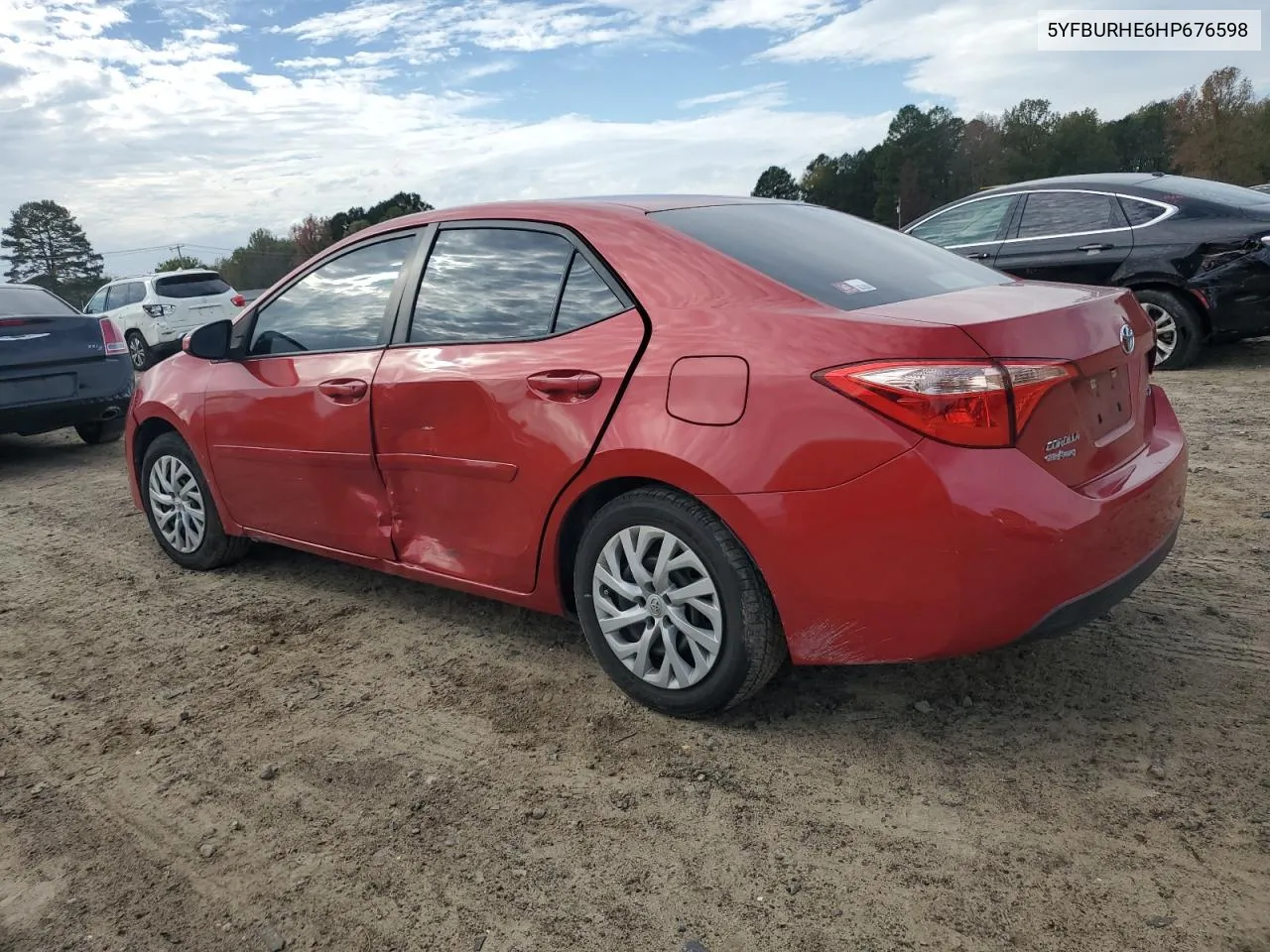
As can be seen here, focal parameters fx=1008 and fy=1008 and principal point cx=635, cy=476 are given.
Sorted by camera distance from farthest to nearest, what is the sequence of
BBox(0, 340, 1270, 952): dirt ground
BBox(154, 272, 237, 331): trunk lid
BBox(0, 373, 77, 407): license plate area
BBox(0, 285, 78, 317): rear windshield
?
BBox(154, 272, 237, 331): trunk lid, BBox(0, 285, 78, 317): rear windshield, BBox(0, 373, 77, 407): license plate area, BBox(0, 340, 1270, 952): dirt ground

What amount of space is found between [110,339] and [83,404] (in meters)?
0.63

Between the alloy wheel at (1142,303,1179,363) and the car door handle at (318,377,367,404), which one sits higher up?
the car door handle at (318,377,367,404)

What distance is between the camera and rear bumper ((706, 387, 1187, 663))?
2.39 meters

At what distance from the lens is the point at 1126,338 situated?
9.39 feet

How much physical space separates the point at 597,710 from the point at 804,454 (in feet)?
3.70

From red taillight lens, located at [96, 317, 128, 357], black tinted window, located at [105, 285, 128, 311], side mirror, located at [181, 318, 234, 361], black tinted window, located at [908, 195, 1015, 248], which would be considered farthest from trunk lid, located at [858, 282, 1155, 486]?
black tinted window, located at [105, 285, 128, 311]

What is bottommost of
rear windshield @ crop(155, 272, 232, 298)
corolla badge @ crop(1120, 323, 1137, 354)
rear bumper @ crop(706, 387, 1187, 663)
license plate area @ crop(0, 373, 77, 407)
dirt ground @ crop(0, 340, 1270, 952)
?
dirt ground @ crop(0, 340, 1270, 952)

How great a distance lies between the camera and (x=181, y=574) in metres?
4.78

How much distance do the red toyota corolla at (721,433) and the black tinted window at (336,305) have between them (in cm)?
1

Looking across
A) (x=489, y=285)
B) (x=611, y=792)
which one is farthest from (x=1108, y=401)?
(x=489, y=285)

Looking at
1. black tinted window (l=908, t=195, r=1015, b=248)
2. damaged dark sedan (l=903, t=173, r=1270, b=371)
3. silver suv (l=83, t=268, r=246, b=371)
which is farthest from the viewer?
silver suv (l=83, t=268, r=246, b=371)

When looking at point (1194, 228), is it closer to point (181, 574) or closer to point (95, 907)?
point (181, 574)

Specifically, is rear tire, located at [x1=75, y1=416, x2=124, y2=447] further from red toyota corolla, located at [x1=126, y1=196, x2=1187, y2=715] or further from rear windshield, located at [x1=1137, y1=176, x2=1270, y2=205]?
rear windshield, located at [x1=1137, y1=176, x2=1270, y2=205]

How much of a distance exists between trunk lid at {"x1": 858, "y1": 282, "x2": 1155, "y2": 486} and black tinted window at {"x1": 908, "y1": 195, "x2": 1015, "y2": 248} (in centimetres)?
568
